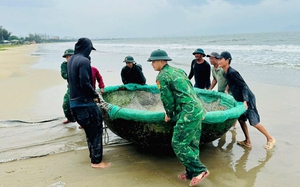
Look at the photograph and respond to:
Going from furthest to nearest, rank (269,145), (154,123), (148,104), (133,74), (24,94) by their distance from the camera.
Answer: (24,94)
(148,104)
(133,74)
(269,145)
(154,123)

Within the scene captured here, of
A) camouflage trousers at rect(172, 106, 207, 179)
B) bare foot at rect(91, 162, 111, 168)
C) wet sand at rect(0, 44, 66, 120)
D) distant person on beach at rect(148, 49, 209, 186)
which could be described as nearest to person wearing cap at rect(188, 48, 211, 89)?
distant person on beach at rect(148, 49, 209, 186)

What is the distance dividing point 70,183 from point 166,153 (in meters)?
1.41

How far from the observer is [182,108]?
301 centimetres

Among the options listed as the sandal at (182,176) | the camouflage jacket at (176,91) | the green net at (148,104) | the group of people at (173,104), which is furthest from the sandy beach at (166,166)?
the camouflage jacket at (176,91)

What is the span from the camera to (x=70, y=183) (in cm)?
332

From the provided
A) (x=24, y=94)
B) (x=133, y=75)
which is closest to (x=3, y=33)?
(x=24, y=94)

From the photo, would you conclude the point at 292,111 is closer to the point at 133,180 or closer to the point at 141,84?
the point at 141,84

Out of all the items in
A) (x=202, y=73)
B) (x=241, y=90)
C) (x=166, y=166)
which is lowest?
(x=166, y=166)

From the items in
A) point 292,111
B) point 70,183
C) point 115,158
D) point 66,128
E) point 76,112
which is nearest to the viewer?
point 70,183

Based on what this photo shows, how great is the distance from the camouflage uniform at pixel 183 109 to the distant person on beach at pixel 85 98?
0.93 meters

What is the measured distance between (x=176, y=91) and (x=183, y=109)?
0.67 ft

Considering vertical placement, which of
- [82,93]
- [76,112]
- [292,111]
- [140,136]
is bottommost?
[292,111]

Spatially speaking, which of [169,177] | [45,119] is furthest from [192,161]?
[45,119]

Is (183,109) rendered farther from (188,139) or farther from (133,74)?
(133,74)
